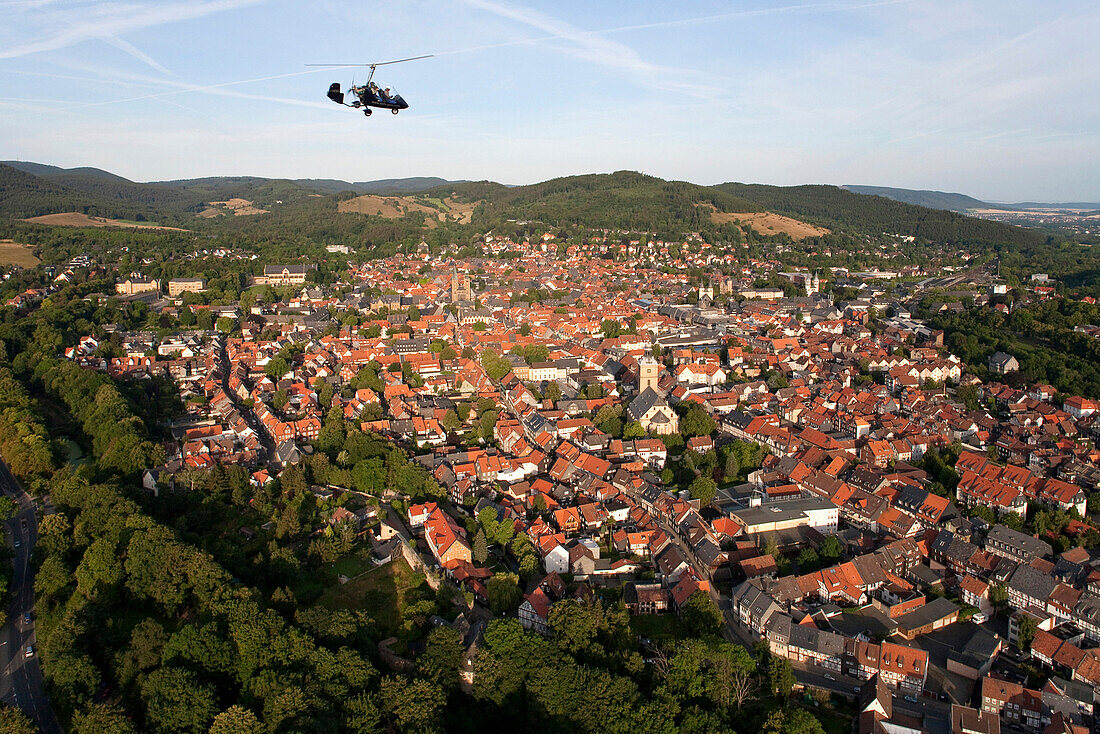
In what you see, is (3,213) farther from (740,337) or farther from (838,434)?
(838,434)

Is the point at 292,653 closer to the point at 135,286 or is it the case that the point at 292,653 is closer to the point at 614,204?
the point at 135,286

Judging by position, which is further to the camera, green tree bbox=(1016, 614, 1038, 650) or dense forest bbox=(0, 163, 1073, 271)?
dense forest bbox=(0, 163, 1073, 271)

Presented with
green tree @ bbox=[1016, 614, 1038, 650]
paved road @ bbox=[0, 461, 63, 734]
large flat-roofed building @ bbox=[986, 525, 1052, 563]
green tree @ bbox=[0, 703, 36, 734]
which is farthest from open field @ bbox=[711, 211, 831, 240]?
green tree @ bbox=[0, 703, 36, 734]

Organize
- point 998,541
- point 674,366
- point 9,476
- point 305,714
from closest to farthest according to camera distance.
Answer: point 305,714 → point 998,541 → point 9,476 → point 674,366

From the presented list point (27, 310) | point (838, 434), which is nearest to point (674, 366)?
point (838, 434)

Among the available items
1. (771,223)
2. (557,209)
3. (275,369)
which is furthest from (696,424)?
(771,223)

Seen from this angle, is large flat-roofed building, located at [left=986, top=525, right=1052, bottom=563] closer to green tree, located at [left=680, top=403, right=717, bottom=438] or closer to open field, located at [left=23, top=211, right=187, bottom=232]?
green tree, located at [left=680, top=403, right=717, bottom=438]
